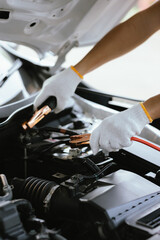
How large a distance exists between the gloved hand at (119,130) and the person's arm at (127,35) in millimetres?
454

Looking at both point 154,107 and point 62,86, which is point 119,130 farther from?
point 62,86

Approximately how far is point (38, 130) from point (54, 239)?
0.75 metres

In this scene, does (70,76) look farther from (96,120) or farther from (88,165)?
(88,165)

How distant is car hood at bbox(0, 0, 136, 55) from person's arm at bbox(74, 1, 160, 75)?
22cm

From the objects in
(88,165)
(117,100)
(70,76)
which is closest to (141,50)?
(117,100)

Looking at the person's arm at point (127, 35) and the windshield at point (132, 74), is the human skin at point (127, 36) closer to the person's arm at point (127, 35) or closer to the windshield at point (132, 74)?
the person's arm at point (127, 35)

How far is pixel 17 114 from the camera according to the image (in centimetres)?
161

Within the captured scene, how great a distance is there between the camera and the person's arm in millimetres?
1621

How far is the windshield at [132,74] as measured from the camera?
4.78 meters

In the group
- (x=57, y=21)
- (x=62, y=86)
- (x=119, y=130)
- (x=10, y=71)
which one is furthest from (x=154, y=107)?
(x=10, y=71)

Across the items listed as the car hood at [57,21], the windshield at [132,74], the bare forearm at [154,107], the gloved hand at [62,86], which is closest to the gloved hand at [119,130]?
the bare forearm at [154,107]

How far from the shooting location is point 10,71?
1.86m

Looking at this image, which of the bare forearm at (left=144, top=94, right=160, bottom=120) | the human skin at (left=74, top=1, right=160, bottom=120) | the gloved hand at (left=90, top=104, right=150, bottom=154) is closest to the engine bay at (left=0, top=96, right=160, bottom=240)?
the gloved hand at (left=90, top=104, right=150, bottom=154)

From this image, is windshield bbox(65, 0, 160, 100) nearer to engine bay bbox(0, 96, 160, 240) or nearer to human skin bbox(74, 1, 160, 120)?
human skin bbox(74, 1, 160, 120)
